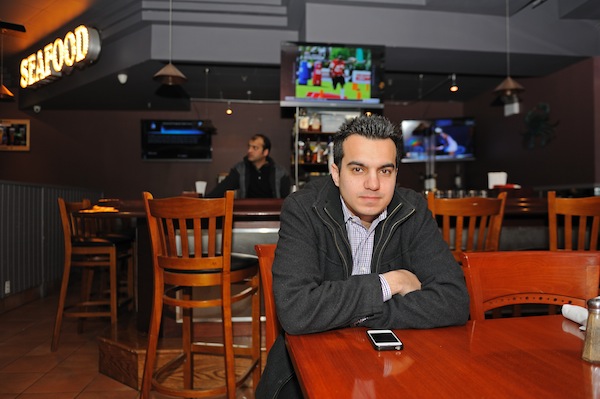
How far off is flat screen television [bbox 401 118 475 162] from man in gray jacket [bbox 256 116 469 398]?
6573mm

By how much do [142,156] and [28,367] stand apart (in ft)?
19.5

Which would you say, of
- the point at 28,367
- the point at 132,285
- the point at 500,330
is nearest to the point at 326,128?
the point at 132,285

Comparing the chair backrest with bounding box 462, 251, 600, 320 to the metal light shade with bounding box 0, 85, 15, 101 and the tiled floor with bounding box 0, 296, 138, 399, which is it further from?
the metal light shade with bounding box 0, 85, 15, 101

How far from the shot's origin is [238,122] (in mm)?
8719

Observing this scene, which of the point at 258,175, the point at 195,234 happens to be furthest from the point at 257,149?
the point at 195,234

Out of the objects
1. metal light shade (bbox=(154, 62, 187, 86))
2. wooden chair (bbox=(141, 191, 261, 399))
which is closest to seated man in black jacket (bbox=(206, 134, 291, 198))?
metal light shade (bbox=(154, 62, 187, 86))

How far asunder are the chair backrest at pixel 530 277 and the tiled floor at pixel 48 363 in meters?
2.23

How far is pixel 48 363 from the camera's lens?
3.25 meters

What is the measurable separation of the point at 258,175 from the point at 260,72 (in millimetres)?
2420

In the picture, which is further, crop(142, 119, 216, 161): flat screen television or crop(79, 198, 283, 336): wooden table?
crop(142, 119, 216, 161): flat screen television

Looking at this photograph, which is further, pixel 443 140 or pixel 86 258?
pixel 443 140

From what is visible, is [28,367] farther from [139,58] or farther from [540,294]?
[139,58]

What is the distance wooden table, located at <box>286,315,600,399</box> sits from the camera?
2.42 feet

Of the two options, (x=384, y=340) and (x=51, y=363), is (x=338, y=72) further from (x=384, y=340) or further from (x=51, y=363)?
(x=384, y=340)
